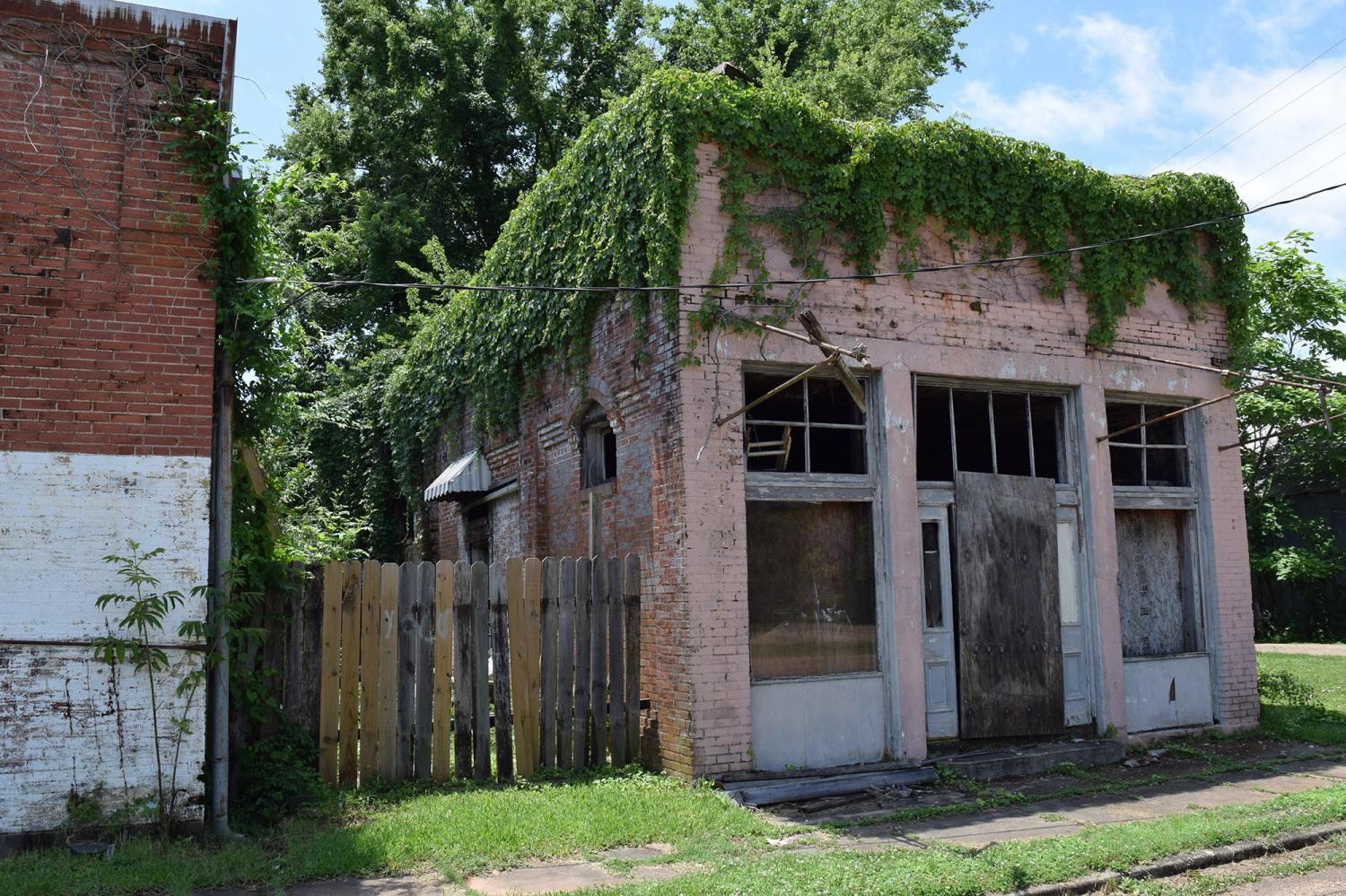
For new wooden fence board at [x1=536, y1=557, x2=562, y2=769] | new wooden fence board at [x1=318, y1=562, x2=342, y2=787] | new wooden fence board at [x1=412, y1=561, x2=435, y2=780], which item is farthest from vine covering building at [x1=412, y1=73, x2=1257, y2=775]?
new wooden fence board at [x1=318, y1=562, x2=342, y2=787]

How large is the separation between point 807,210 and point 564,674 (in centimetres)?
467

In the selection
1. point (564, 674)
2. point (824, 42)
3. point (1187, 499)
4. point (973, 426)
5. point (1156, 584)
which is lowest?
point (564, 674)

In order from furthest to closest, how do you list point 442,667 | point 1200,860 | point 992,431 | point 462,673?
1. point 992,431
2. point 462,673
3. point 442,667
4. point 1200,860

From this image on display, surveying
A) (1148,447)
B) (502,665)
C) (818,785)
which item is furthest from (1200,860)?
(1148,447)

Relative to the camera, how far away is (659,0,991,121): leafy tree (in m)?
23.5

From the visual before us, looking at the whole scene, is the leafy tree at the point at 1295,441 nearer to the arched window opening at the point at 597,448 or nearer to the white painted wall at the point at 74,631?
the arched window opening at the point at 597,448

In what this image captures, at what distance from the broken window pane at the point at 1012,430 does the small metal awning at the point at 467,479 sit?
6518mm

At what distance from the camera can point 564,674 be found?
29.1 feet

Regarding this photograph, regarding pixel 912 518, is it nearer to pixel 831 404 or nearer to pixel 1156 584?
pixel 831 404

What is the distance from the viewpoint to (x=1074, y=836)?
689 cm

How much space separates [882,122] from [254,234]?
18.8ft

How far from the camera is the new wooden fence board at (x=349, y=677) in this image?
26.3 ft

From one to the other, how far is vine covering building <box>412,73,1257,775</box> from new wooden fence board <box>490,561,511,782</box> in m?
1.25

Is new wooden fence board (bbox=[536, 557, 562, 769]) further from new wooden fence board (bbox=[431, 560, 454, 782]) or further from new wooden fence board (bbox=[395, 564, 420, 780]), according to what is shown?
new wooden fence board (bbox=[395, 564, 420, 780])
